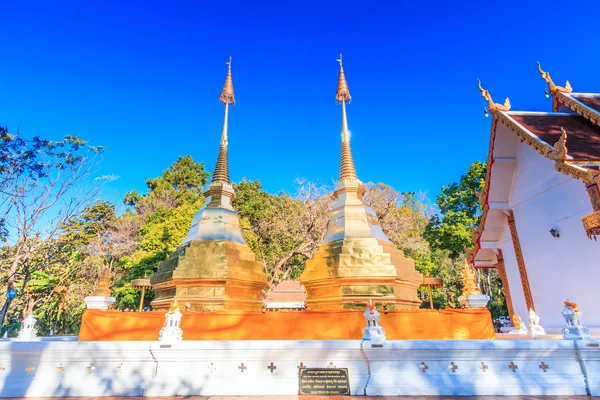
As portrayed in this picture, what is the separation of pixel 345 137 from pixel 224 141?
4558mm

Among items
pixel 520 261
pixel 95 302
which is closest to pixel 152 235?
pixel 95 302

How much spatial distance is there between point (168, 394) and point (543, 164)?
10.8 m

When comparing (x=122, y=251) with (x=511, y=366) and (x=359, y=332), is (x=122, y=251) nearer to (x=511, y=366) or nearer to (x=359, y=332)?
(x=359, y=332)

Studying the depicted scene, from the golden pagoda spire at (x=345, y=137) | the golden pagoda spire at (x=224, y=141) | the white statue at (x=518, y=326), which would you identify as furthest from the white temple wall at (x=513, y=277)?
the golden pagoda spire at (x=224, y=141)

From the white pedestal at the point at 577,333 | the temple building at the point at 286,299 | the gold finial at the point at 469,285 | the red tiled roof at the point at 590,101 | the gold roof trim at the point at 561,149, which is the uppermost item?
the red tiled roof at the point at 590,101

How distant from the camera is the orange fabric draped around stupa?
22.9 feet

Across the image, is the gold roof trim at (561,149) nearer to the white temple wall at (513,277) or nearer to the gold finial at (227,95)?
the white temple wall at (513,277)

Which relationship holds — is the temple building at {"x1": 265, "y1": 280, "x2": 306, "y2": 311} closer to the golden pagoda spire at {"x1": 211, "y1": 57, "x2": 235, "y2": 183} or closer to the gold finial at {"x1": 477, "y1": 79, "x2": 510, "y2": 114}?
the golden pagoda spire at {"x1": 211, "y1": 57, "x2": 235, "y2": 183}

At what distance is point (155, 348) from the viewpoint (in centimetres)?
565

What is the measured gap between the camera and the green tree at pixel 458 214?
66.0 ft

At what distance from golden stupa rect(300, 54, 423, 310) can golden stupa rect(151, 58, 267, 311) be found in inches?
67.0

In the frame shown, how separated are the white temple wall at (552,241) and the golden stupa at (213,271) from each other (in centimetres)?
812

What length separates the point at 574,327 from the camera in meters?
5.60

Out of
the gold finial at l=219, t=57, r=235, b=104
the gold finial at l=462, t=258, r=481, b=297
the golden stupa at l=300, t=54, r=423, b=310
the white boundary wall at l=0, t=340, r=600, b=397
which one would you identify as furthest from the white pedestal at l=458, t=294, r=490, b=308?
the gold finial at l=219, t=57, r=235, b=104
